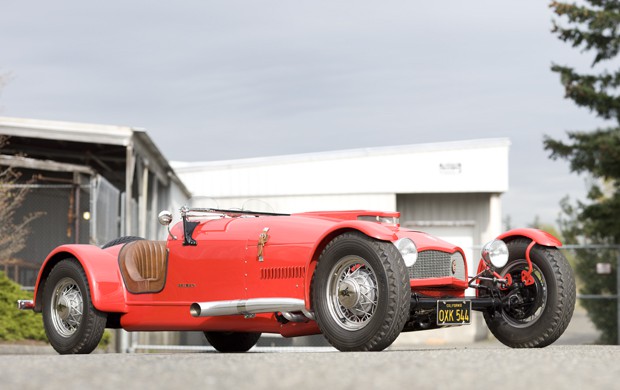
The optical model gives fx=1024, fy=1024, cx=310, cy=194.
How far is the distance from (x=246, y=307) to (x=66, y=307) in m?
2.14

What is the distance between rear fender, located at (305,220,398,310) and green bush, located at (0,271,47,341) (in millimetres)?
8446

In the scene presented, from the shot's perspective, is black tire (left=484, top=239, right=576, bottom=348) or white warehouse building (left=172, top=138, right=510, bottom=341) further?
white warehouse building (left=172, top=138, right=510, bottom=341)

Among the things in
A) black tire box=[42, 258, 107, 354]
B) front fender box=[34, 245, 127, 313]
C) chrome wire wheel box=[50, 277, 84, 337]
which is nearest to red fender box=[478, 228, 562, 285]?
front fender box=[34, 245, 127, 313]

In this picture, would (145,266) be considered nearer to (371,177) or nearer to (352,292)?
(352,292)

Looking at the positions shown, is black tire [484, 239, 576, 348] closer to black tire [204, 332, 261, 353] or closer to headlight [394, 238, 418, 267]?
headlight [394, 238, 418, 267]

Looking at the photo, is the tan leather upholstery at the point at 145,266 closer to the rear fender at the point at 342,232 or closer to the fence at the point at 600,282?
the rear fender at the point at 342,232

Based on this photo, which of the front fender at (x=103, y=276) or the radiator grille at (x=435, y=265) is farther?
the front fender at (x=103, y=276)

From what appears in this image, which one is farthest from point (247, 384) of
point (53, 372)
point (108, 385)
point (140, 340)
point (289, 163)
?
point (289, 163)

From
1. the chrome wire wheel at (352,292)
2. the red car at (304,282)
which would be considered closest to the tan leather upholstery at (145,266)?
the red car at (304,282)

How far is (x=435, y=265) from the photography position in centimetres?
829

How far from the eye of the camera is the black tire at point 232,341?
10.6 metres

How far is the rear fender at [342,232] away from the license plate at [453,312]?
648 millimetres

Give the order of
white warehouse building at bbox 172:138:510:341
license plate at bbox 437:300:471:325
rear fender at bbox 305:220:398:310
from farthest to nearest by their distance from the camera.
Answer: white warehouse building at bbox 172:138:510:341, license plate at bbox 437:300:471:325, rear fender at bbox 305:220:398:310

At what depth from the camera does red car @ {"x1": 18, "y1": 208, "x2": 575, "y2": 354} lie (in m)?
7.71
